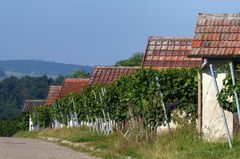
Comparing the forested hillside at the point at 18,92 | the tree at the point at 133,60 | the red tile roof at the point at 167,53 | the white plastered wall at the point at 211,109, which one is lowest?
the white plastered wall at the point at 211,109

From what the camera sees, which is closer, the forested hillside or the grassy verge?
the grassy verge

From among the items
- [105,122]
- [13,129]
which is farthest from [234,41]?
[13,129]

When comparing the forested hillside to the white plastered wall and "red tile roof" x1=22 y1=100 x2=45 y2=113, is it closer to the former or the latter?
"red tile roof" x1=22 y1=100 x2=45 y2=113

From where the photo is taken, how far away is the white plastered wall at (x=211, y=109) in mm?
20875

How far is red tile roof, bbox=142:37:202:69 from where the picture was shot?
39.2 meters

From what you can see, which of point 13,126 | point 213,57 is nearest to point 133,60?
point 13,126

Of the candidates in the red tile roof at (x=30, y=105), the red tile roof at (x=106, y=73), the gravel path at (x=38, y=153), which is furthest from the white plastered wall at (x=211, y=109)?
the red tile roof at (x=30, y=105)

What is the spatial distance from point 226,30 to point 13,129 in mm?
69039

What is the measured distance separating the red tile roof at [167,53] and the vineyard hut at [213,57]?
16.9 m

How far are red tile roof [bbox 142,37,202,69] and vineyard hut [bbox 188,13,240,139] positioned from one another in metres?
16.9

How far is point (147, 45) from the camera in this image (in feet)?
137

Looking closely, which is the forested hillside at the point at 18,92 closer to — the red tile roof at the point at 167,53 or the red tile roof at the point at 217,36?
the red tile roof at the point at 167,53

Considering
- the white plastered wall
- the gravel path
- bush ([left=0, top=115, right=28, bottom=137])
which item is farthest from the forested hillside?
the white plastered wall

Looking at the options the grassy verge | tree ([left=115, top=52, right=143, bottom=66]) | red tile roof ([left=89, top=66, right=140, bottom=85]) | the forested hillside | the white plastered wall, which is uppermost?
the forested hillside
